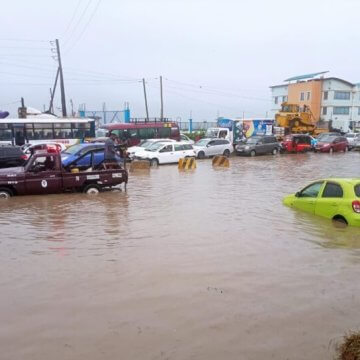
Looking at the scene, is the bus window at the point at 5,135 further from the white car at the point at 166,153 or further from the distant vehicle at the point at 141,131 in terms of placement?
the white car at the point at 166,153

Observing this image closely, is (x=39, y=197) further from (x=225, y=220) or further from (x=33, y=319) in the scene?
(x=33, y=319)

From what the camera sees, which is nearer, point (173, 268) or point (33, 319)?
point (33, 319)

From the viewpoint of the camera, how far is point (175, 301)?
6004 millimetres

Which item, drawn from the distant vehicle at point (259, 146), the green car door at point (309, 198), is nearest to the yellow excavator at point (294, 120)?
the distant vehicle at point (259, 146)

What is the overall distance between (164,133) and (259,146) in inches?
298

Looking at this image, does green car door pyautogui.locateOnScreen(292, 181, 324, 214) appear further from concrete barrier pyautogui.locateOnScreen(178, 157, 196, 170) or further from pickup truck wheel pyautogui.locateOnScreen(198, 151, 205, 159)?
pickup truck wheel pyautogui.locateOnScreen(198, 151, 205, 159)

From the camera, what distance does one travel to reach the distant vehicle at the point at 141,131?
109 feet

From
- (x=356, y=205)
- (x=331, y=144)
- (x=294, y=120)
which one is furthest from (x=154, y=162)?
(x=294, y=120)

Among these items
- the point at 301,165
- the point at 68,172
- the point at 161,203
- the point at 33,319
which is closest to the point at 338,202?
the point at 161,203

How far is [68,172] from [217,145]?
18.9 meters

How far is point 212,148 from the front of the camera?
32031mm

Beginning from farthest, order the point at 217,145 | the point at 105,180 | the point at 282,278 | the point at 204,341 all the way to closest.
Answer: the point at 217,145 → the point at 105,180 → the point at 282,278 → the point at 204,341

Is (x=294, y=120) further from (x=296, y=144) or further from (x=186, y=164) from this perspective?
(x=186, y=164)

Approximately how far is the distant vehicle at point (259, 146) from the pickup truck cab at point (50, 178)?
19.3 metres
